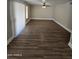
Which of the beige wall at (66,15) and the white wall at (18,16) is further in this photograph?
the beige wall at (66,15)

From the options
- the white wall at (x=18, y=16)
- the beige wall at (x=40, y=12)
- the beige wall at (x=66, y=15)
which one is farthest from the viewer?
the beige wall at (x=40, y=12)

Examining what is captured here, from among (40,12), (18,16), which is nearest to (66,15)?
(18,16)

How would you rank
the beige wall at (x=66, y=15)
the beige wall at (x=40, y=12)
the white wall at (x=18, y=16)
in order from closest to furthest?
Result: 1. the white wall at (x=18, y=16)
2. the beige wall at (x=66, y=15)
3. the beige wall at (x=40, y=12)

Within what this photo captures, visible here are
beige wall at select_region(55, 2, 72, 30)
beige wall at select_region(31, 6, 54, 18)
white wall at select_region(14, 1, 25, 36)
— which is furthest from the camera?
beige wall at select_region(31, 6, 54, 18)

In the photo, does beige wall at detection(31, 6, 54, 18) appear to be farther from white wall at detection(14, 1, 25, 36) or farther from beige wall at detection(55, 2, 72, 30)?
white wall at detection(14, 1, 25, 36)

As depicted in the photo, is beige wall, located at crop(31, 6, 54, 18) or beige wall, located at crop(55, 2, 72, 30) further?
beige wall, located at crop(31, 6, 54, 18)

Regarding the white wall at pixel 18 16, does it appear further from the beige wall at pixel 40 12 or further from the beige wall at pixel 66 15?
the beige wall at pixel 40 12

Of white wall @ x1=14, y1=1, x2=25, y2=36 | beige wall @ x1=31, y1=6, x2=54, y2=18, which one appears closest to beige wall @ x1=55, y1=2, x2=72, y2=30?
white wall @ x1=14, y1=1, x2=25, y2=36

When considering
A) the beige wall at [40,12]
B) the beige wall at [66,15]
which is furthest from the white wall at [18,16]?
the beige wall at [40,12]

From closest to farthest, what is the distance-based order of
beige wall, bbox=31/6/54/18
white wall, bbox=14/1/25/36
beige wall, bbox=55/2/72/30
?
white wall, bbox=14/1/25/36, beige wall, bbox=55/2/72/30, beige wall, bbox=31/6/54/18
